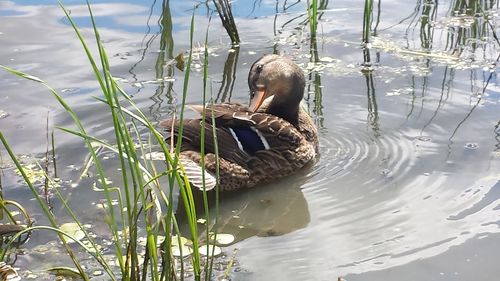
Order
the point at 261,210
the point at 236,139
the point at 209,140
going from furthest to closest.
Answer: the point at 236,139 < the point at 209,140 < the point at 261,210

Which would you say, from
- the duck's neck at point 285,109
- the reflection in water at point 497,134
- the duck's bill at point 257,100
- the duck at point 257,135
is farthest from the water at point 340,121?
the duck's bill at point 257,100

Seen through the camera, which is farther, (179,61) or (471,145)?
(179,61)

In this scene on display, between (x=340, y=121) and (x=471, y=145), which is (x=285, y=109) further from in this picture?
(x=471, y=145)

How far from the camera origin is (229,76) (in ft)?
22.3

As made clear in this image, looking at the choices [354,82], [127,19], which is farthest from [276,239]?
[127,19]

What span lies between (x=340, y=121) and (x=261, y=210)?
1301mm

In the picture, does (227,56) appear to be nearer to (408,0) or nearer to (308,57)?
(308,57)

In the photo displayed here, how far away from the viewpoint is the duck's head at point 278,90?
5824 mm

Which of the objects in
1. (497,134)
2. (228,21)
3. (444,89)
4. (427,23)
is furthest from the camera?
(427,23)

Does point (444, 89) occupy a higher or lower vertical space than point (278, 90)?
lower

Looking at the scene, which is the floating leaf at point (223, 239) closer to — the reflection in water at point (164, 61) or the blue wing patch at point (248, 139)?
the blue wing patch at point (248, 139)

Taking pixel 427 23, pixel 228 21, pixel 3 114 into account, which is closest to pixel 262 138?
pixel 3 114

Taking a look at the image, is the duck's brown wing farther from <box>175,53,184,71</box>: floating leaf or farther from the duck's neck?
<box>175,53,184,71</box>: floating leaf

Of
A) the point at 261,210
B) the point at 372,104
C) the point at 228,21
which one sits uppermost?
the point at 228,21
